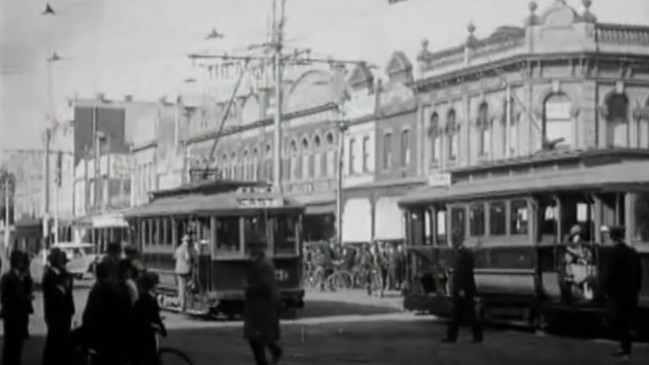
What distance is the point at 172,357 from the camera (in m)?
13.7

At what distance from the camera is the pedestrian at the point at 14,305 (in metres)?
16.0

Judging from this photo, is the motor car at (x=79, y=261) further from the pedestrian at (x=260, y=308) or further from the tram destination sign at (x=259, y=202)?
the pedestrian at (x=260, y=308)

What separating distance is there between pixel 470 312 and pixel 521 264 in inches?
114

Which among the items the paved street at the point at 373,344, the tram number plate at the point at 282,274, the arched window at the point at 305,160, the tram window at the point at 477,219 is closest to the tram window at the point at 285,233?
the tram number plate at the point at 282,274

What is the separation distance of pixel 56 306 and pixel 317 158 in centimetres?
4477

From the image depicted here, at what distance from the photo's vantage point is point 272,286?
15305mm

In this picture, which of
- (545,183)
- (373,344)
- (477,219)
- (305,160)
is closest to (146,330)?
(373,344)

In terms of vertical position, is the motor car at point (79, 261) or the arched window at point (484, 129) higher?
the arched window at point (484, 129)

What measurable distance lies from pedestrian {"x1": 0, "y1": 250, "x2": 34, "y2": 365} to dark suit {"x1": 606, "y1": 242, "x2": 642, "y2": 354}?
8.09m

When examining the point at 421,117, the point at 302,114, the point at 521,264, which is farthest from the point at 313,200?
the point at 521,264

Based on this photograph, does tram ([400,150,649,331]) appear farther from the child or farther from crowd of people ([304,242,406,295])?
crowd of people ([304,242,406,295])

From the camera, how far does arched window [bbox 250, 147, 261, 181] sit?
218 feet

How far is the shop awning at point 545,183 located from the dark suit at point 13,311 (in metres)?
11.1

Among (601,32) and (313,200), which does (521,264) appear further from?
(313,200)
